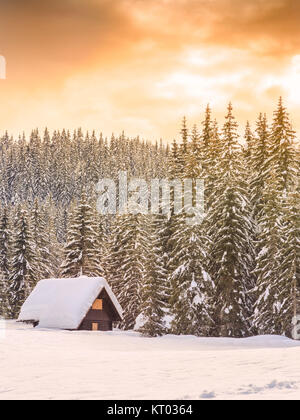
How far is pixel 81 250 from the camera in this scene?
56094mm

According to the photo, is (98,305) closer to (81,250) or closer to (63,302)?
(63,302)

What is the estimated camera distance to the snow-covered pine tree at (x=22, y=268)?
204 ft

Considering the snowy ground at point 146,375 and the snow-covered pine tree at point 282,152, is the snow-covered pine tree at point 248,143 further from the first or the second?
the snowy ground at point 146,375

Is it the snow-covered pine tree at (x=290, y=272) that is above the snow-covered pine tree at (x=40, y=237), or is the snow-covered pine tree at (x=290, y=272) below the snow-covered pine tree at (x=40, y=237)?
below

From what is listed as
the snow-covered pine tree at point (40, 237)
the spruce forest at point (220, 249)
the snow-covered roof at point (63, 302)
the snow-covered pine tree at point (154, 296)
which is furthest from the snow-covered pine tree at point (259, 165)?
the snow-covered pine tree at point (40, 237)

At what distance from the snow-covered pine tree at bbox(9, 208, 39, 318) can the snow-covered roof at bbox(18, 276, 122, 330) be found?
14159 millimetres

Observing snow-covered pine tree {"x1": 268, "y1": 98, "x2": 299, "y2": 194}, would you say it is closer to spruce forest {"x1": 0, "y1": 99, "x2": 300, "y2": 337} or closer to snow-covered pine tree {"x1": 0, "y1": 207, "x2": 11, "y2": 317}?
spruce forest {"x1": 0, "y1": 99, "x2": 300, "y2": 337}

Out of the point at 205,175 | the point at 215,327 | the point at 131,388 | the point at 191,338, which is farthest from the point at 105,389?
the point at 205,175

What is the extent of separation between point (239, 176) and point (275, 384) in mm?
32480

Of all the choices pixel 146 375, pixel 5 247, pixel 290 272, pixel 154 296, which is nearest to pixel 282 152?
pixel 290 272

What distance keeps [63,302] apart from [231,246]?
1502cm

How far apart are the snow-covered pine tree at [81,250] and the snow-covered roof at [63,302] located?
24.9ft

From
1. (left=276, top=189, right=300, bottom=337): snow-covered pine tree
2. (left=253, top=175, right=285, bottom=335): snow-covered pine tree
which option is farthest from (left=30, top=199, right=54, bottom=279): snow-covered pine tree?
(left=276, top=189, right=300, bottom=337): snow-covered pine tree
